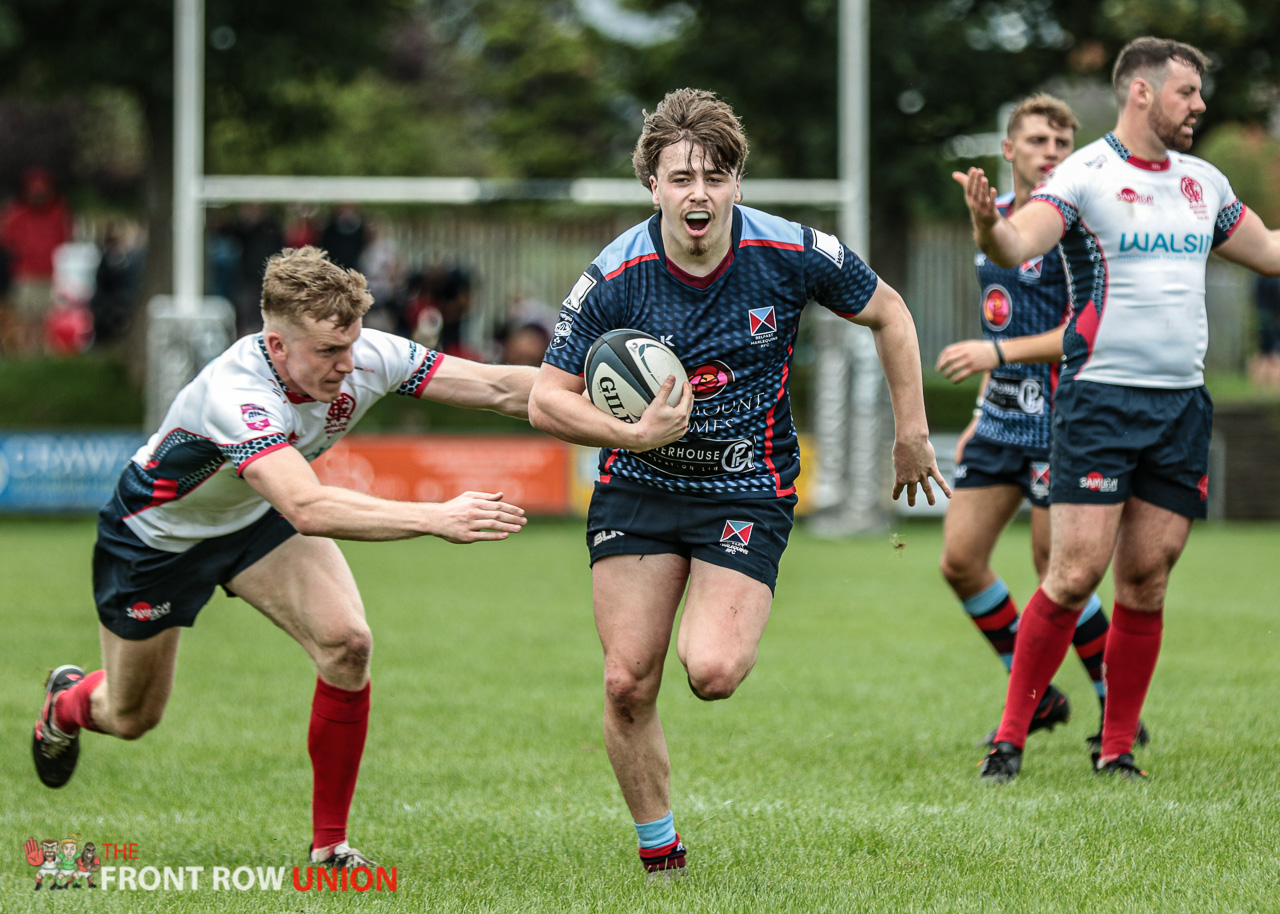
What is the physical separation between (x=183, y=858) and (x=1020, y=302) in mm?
4092

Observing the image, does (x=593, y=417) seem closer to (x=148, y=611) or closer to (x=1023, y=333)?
(x=148, y=611)

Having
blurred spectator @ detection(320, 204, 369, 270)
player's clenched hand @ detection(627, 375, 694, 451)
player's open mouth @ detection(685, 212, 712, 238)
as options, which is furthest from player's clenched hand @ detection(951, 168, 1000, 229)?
blurred spectator @ detection(320, 204, 369, 270)

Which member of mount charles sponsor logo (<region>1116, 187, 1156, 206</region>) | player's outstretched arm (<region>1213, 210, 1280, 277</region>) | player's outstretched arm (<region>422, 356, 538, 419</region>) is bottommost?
player's outstretched arm (<region>422, 356, 538, 419</region>)

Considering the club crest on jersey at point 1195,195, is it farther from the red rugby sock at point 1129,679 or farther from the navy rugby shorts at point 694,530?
the navy rugby shorts at point 694,530

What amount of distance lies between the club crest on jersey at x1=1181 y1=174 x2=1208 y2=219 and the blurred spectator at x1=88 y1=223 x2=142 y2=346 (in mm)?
17488

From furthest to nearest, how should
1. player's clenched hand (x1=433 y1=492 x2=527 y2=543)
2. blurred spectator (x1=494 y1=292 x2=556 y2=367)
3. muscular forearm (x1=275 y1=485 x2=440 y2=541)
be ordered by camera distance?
blurred spectator (x1=494 y1=292 x2=556 y2=367)
muscular forearm (x1=275 y1=485 x2=440 y2=541)
player's clenched hand (x1=433 y1=492 x2=527 y2=543)

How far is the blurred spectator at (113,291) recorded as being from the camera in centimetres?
2114

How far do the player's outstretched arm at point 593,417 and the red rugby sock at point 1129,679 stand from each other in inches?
90.1

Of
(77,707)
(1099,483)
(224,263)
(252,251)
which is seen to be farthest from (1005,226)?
(224,263)

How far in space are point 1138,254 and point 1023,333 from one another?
1257mm

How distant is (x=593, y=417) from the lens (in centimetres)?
433

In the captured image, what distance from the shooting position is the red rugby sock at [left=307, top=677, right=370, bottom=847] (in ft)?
16.5

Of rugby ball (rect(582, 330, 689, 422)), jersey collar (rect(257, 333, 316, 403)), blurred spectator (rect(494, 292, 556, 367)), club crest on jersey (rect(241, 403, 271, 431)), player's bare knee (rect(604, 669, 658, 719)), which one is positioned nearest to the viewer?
rugby ball (rect(582, 330, 689, 422))

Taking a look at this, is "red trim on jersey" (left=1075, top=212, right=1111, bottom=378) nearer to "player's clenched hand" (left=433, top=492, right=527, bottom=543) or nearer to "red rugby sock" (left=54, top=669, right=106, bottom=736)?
"player's clenched hand" (left=433, top=492, right=527, bottom=543)
